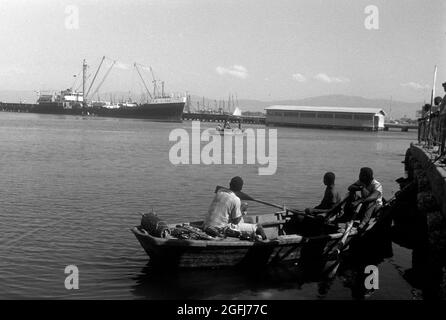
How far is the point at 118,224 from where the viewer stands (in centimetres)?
1834

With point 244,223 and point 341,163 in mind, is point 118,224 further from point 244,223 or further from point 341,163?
point 341,163

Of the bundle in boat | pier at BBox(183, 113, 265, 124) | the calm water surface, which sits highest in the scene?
pier at BBox(183, 113, 265, 124)

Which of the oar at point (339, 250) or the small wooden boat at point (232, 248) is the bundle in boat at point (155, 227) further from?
the oar at point (339, 250)

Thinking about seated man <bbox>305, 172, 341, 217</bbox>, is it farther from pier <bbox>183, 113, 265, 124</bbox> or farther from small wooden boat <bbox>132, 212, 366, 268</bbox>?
pier <bbox>183, 113, 265, 124</bbox>

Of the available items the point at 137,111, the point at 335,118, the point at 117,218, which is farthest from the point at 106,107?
the point at 117,218

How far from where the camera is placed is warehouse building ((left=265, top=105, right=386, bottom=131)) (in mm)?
125625

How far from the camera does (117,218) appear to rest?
1938 cm

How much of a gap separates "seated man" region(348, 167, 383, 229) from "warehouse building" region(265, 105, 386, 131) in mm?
113979

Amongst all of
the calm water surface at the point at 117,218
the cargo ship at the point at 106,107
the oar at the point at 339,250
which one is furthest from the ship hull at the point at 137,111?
the oar at the point at 339,250

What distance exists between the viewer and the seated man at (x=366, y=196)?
1459cm

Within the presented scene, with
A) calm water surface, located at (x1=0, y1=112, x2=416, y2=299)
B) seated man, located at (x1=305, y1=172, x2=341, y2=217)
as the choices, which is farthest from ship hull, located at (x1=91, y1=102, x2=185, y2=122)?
seated man, located at (x1=305, y1=172, x2=341, y2=217)

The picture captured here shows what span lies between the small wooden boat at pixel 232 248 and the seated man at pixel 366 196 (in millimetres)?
729

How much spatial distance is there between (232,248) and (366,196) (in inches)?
175

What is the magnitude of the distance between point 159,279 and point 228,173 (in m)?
23.7
